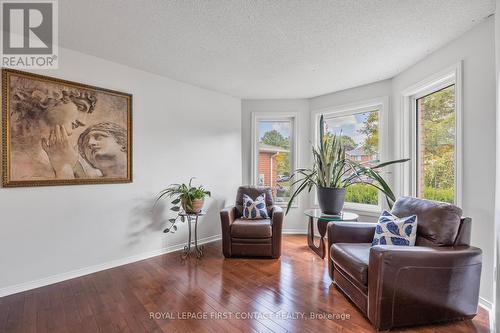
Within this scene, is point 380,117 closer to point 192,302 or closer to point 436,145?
point 436,145

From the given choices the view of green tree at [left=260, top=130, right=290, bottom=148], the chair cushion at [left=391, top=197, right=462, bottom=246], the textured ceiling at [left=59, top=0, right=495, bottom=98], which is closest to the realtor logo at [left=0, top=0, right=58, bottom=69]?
the textured ceiling at [left=59, top=0, right=495, bottom=98]

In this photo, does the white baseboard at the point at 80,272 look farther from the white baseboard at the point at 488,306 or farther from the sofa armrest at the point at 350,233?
the white baseboard at the point at 488,306

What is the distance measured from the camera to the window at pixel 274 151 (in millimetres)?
4285

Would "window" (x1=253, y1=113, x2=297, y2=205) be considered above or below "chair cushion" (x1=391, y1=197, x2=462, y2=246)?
above

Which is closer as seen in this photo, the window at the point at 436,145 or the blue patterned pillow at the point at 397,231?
the blue patterned pillow at the point at 397,231

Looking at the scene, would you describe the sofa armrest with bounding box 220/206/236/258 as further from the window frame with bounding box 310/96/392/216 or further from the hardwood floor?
the window frame with bounding box 310/96/392/216

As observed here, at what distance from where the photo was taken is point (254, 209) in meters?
3.41

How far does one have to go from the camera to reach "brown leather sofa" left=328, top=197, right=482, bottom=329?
5.40 feet

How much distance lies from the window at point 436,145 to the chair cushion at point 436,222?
2.23 feet

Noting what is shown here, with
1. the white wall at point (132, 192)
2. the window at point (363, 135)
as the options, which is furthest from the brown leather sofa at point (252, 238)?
the window at point (363, 135)

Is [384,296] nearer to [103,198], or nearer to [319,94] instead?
[103,198]

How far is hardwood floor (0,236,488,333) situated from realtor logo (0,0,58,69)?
Answer: 87.4 inches

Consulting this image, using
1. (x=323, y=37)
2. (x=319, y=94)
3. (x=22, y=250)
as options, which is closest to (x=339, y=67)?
(x=323, y=37)

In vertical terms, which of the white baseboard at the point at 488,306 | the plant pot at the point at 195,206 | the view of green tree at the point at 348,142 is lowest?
the white baseboard at the point at 488,306
